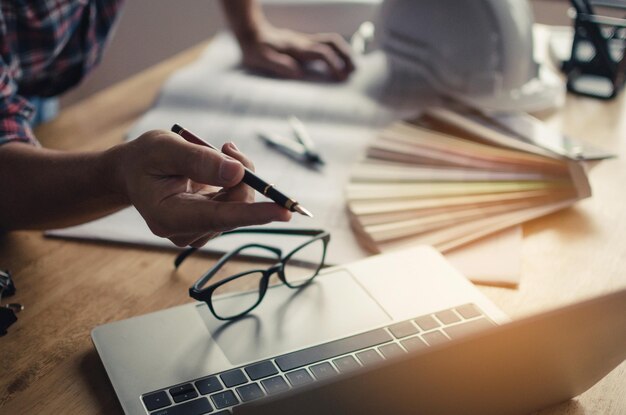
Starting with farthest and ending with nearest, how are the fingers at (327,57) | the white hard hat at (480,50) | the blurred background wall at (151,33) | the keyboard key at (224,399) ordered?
the blurred background wall at (151,33)
the fingers at (327,57)
the white hard hat at (480,50)
the keyboard key at (224,399)

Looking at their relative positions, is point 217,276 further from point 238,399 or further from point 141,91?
point 141,91

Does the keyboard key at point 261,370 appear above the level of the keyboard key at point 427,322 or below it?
above

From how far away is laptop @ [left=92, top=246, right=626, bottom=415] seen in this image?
0.41 m

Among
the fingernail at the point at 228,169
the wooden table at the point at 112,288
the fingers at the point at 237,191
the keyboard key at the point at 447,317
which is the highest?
the fingernail at the point at 228,169

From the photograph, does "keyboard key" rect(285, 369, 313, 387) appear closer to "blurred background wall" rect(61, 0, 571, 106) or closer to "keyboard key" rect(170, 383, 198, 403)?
"keyboard key" rect(170, 383, 198, 403)

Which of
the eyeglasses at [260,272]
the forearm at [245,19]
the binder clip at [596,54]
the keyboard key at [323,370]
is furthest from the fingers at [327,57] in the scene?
the keyboard key at [323,370]

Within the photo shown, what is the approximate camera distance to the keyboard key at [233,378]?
0.53 m

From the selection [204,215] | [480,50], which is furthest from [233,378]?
[480,50]

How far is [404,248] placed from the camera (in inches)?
28.9

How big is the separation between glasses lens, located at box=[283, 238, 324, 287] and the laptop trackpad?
26mm

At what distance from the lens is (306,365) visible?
555mm

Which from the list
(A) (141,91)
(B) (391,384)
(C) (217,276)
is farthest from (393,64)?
(B) (391,384)

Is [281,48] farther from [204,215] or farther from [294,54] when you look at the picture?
[204,215]

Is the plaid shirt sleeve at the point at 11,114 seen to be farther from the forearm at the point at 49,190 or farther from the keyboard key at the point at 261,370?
the keyboard key at the point at 261,370
